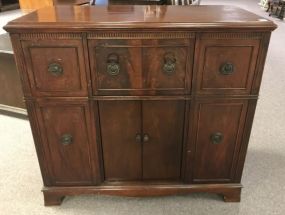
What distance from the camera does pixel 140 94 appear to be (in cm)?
101

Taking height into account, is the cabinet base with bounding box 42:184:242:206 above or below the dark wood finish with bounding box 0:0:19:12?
below

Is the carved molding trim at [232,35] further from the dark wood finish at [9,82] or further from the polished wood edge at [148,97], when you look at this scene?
the dark wood finish at [9,82]

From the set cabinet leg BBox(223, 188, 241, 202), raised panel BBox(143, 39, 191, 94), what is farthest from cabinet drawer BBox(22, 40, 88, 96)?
cabinet leg BBox(223, 188, 241, 202)

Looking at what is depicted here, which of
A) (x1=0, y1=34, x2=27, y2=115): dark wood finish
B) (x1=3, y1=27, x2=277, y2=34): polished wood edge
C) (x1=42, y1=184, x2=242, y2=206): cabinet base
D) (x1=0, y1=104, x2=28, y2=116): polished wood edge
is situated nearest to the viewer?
(x1=3, y1=27, x2=277, y2=34): polished wood edge

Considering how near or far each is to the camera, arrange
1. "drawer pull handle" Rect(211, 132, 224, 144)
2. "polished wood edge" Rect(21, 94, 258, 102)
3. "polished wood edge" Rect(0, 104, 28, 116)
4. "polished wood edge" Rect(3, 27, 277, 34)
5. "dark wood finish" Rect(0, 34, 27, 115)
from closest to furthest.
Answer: "polished wood edge" Rect(3, 27, 277, 34) < "polished wood edge" Rect(21, 94, 258, 102) < "drawer pull handle" Rect(211, 132, 224, 144) < "dark wood finish" Rect(0, 34, 27, 115) < "polished wood edge" Rect(0, 104, 28, 116)

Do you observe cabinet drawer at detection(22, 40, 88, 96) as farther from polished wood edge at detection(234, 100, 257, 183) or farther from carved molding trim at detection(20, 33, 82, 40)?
polished wood edge at detection(234, 100, 257, 183)

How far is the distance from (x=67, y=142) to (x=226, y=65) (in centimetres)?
73

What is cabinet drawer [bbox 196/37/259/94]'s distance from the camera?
931 mm

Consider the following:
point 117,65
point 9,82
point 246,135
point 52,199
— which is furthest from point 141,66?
point 9,82

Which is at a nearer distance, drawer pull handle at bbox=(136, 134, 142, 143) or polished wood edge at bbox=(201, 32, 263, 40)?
polished wood edge at bbox=(201, 32, 263, 40)

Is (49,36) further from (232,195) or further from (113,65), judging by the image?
(232,195)

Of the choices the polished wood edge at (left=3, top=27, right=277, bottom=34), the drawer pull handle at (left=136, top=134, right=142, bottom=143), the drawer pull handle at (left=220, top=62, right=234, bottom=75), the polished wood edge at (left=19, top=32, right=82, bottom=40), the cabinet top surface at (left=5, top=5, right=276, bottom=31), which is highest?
the cabinet top surface at (left=5, top=5, right=276, bottom=31)

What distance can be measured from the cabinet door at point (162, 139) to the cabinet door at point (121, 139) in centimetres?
4

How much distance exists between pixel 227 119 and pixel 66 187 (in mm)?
811
